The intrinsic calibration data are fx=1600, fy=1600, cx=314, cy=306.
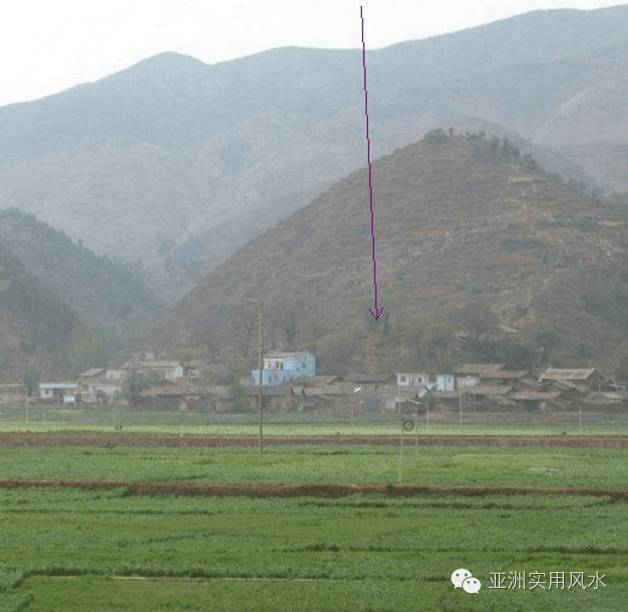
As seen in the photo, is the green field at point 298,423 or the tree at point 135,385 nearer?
the green field at point 298,423

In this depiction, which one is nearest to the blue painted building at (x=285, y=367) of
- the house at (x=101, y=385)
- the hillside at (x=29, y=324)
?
the house at (x=101, y=385)

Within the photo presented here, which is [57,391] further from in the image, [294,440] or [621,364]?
[294,440]

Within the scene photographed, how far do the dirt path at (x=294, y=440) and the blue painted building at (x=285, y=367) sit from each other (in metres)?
52.3

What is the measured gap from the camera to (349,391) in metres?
122

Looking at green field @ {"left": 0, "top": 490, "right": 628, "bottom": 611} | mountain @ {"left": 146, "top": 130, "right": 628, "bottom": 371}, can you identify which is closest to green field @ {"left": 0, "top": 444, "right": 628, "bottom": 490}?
green field @ {"left": 0, "top": 490, "right": 628, "bottom": 611}

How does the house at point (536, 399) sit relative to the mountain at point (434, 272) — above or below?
below

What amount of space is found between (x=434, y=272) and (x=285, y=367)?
32763 millimetres

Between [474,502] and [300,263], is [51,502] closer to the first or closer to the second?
[474,502]

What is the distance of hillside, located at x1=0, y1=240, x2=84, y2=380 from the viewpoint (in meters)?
166

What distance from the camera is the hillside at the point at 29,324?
6516 inches

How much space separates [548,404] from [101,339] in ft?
245

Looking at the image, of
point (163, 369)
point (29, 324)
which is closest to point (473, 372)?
point (163, 369)

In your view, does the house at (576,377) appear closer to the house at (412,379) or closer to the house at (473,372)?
the house at (473,372)

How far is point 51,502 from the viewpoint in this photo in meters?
42.5
